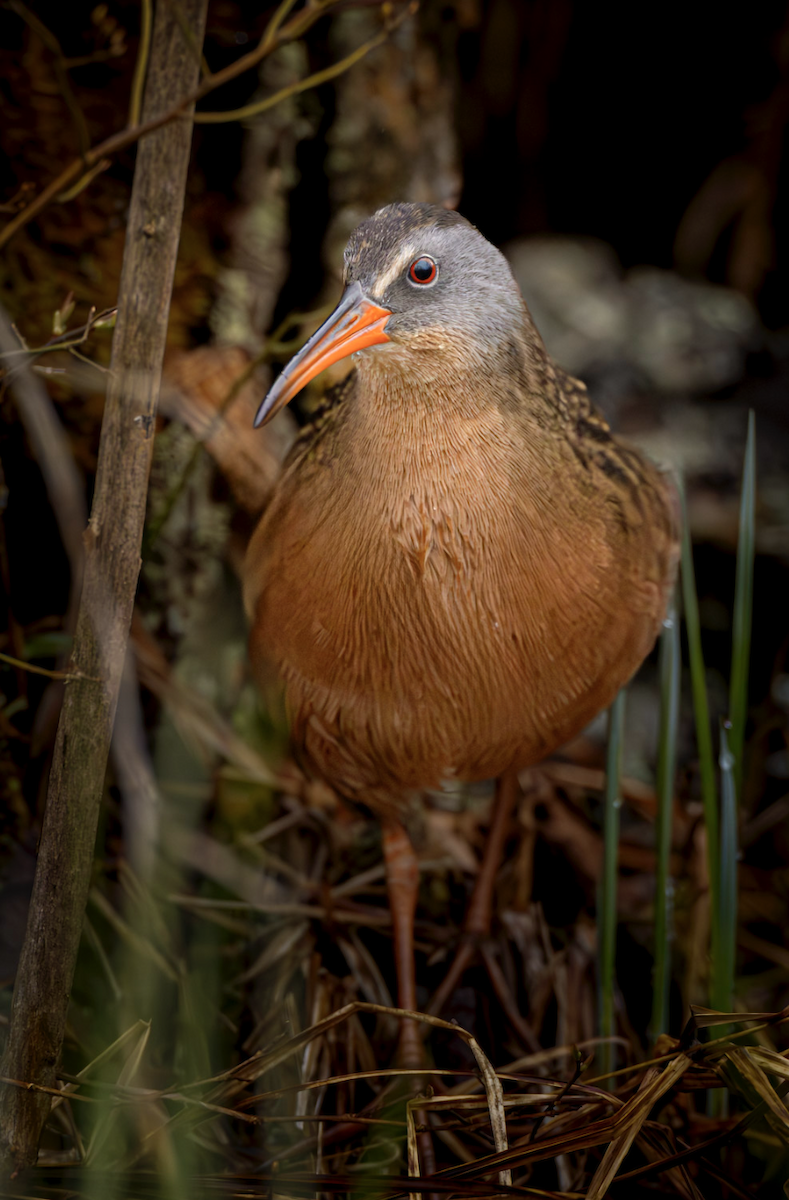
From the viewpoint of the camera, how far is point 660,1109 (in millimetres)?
1646

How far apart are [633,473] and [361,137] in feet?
3.55

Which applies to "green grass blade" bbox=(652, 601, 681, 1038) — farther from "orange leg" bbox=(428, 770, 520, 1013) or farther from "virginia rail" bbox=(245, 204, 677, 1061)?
"orange leg" bbox=(428, 770, 520, 1013)

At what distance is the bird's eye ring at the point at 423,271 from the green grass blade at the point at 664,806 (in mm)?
816

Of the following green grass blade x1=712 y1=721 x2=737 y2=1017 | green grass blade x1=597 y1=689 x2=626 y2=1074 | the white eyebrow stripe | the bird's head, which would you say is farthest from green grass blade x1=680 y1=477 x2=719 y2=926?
the white eyebrow stripe

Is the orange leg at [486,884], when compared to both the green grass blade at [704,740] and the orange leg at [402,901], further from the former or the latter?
the green grass blade at [704,740]

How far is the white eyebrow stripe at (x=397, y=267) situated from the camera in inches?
60.2

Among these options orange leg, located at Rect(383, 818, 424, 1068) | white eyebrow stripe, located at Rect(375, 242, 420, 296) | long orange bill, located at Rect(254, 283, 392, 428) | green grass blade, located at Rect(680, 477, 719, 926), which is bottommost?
orange leg, located at Rect(383, 818, 424, 1068)

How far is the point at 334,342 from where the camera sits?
149 cm

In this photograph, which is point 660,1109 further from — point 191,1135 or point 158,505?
point 158,505

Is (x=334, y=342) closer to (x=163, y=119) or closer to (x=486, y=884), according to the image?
(x=163, y=119)

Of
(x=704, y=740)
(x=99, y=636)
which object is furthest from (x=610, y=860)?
(x=99, y=636)

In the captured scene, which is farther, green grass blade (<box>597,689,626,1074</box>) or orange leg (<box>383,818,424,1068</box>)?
orange leg (<box>383,818,424,1068</box>)

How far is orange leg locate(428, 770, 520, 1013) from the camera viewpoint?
7.32ft

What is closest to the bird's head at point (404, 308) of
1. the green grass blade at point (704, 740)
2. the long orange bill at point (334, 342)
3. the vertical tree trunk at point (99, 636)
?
the long orange bill at point (334, 342)
